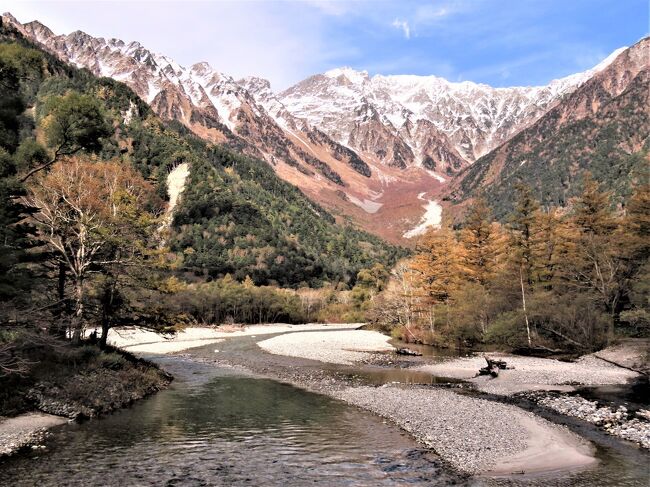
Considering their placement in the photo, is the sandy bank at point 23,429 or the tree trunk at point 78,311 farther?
the tree trunk at point 78,311

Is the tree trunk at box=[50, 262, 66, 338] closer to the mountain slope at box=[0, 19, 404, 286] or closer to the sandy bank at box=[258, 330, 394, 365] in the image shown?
the sandy bank at box=[258, 330, 394, 365]

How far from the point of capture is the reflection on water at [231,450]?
1448 cm

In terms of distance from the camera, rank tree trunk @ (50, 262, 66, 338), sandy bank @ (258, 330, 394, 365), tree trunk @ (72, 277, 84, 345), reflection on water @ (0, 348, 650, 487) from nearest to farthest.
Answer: reflection on water @ (0, 348, 650, 487), tree trunk @ (50, 262, 66, 338), tree trunk @ (72, 277, 84, 345), sandy bank @ (258, 330, 394, 365)

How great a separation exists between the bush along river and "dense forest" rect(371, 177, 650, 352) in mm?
19356

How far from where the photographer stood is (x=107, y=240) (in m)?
27.2

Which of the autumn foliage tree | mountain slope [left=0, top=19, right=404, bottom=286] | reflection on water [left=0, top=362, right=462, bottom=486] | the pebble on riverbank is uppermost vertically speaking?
mountain slope [left=0, top=19, right=404, bottom=286]

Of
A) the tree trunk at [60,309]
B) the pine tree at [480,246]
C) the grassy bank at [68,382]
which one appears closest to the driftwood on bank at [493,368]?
the grassy bank at [68,382]

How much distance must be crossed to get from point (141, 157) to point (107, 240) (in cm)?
16406

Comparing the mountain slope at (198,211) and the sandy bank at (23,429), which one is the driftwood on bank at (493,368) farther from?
the mountain slope at (198,211)

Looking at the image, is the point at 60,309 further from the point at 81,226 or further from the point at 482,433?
the point at 482,433

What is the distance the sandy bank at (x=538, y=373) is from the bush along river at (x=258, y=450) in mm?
3935

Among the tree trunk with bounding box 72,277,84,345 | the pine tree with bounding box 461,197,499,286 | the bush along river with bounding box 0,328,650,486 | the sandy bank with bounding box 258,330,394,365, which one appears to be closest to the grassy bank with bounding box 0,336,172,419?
the tree trunk with bounding box 72,277,84,345

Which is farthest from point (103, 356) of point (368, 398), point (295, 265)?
point (295, 265)

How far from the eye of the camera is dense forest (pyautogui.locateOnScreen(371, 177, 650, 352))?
4147cm
